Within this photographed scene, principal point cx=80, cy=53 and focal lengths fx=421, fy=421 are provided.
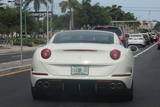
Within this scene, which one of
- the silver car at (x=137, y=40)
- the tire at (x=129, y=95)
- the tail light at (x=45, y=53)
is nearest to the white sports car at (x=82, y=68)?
the tail light at (x=45, y=53)

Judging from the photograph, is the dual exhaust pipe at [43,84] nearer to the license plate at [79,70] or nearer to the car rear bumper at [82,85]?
the car rear bumper at [82,85]

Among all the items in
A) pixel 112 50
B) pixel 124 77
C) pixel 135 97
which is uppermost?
pixel 112 50

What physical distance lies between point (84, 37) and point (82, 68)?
117 centimetres

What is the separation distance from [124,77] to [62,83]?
3.87ft

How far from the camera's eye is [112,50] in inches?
314

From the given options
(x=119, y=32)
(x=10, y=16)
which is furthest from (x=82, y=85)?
(x=10, y=16)

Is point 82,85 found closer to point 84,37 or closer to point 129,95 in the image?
point 129,95

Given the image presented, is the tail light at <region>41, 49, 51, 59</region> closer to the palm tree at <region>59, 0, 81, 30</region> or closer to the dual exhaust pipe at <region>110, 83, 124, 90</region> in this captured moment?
the dual exhaust pipe at <region>110, 83, 124, 90</region>

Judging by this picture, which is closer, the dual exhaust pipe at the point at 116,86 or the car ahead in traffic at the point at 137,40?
the dual exhaust pipe at the point at 116,86

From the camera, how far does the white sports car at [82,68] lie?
7863mm

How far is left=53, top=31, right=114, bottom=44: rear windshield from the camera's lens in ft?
28.5

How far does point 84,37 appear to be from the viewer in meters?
8.87

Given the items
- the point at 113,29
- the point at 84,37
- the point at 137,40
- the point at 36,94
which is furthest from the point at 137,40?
the point at 36,94

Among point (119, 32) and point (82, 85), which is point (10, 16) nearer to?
point (119, 32)
